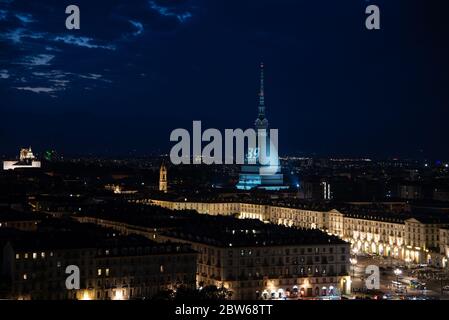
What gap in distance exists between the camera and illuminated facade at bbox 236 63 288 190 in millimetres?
127062

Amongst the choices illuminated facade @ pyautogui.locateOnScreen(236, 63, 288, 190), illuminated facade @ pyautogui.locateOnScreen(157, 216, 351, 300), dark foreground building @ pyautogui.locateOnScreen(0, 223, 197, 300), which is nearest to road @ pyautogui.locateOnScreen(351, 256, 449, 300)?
illuminated facade @ pyautogui.locateOnScreen(157, 216, 351, 300)

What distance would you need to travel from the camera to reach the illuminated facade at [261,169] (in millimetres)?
127062

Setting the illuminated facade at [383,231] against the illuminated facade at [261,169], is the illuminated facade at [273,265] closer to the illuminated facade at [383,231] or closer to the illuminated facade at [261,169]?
the illuminated facade at [383,231]

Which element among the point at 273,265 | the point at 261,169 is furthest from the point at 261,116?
the point at 273,265

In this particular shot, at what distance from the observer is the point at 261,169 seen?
132 m

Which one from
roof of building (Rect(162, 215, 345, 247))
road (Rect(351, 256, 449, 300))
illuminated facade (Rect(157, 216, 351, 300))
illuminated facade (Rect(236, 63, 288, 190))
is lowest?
road (Rect(351, 256, 449, 300))

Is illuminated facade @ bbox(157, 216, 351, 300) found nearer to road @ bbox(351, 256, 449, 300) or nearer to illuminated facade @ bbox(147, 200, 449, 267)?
road @ bbox(351, 256, 449, 300)

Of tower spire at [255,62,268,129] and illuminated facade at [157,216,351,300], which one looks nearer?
illuminated facade at [157,216,351,300]

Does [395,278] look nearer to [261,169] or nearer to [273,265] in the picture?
[273,265]

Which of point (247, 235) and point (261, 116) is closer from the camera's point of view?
point (247, 235)

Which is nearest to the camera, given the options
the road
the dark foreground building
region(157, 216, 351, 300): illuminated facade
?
the dark foreground building

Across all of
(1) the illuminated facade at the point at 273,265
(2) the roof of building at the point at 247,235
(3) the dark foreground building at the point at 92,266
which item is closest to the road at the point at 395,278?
(1) the illuminated facade at the point at 273,265

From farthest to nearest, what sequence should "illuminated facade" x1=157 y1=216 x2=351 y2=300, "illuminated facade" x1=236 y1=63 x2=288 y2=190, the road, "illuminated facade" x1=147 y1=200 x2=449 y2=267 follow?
"illuminated facade" x1=236 y1=63 x2=288 y2=190 < "illuminated facade" x1=147 y1=200 x2=449 y2=267 < "illuminated facade" x1=157 y1=216 x2=351 y2=300 < the road
